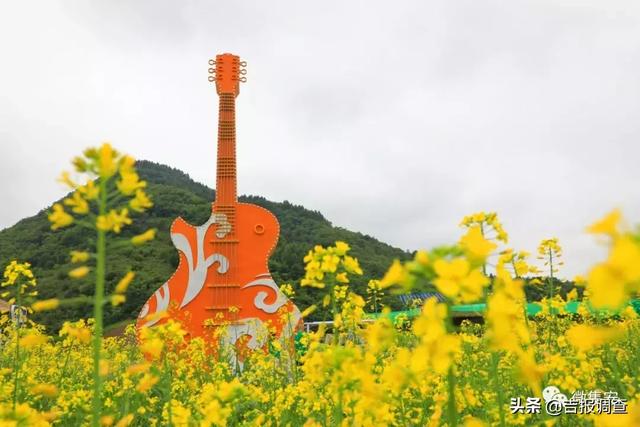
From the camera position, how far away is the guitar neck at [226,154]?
11.7m

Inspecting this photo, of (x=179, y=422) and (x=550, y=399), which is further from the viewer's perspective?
(x=550, y=399)

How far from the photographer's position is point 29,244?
32.1m

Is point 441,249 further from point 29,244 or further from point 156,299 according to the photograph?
point 29,244

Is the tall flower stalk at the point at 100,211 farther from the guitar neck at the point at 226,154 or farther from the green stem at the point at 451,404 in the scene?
the guitar neck at the point at 226,154

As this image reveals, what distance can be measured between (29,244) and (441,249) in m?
35.7

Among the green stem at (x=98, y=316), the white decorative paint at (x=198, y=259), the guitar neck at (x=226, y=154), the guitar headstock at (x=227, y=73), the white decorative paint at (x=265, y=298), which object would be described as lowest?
the green stem at (x=98, y=316)

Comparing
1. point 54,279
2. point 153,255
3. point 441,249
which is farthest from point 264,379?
point 153,255

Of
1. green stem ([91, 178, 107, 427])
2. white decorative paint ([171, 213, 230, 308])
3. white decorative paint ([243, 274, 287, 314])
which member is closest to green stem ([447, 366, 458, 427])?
green stem ([91, 178, 107, 427])

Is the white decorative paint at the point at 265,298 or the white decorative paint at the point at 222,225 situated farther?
the white decorative paint at the point at 222,225

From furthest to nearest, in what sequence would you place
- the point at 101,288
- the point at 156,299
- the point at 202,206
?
1. the point at 202,206
2. the point at 156,299
3. the point at 101,288

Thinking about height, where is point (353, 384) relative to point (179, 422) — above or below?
above

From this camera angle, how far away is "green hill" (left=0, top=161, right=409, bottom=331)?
23.5m

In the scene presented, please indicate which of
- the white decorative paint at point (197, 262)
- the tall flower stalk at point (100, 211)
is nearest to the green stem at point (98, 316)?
the tall flower stalk at point (100, 211)

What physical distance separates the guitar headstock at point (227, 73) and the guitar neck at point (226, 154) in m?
0.20
